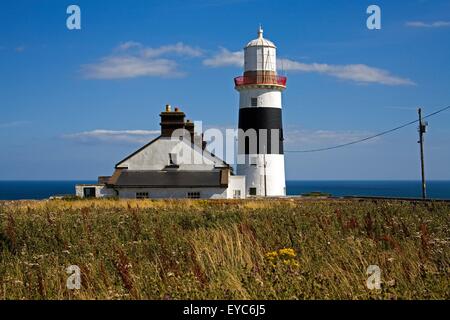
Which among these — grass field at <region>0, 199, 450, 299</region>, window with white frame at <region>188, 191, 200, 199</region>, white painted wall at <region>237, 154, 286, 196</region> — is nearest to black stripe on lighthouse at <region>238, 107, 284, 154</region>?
white painted wall at <region>237, 154, 286, 196</region>

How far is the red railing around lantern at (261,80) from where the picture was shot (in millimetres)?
43094

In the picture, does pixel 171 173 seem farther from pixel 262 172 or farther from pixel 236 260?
pixel 236 260

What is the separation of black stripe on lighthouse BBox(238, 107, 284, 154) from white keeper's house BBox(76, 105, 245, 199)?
338 centimetres

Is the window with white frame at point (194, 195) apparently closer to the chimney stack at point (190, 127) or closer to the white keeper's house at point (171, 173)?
the white keeper's house at point (171, 173)

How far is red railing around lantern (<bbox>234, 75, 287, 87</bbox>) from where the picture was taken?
1697 inches

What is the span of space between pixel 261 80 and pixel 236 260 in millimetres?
35784

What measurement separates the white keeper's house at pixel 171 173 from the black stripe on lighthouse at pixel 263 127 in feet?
11.1

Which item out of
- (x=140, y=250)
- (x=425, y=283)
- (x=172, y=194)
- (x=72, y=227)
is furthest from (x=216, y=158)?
(x=425, y=283)

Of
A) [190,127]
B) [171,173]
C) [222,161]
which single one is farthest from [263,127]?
[171,173]

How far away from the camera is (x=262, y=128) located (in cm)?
4272

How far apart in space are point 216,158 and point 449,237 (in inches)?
1191

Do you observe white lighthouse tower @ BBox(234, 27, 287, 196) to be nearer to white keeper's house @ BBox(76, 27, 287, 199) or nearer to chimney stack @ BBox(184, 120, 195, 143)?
white keeper's house @ BBox(76, 27, 287, 199)
